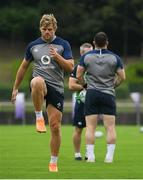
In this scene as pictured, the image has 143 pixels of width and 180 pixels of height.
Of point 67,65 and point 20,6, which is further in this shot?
point 20,6

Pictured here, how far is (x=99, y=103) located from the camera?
15.0 metres

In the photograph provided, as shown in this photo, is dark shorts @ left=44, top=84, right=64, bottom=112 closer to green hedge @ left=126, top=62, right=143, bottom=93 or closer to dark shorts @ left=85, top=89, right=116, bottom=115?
dark shorts @ left=85, top=89, right=116, bottom=115

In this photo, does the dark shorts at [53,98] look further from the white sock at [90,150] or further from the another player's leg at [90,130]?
the white sock at [90,150]

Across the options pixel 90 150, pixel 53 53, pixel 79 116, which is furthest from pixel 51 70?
pixel 79 116

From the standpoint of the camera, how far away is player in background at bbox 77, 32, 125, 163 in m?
14.9

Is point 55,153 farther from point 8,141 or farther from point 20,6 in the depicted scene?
point 20,6

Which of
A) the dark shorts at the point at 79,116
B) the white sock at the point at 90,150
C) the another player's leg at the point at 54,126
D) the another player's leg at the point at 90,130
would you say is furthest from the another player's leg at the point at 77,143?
the another player's leg at the point at 54,126

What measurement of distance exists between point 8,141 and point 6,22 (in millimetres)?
53389

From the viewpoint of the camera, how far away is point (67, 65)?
1301cm

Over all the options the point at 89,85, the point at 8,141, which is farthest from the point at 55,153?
the point at 8,141

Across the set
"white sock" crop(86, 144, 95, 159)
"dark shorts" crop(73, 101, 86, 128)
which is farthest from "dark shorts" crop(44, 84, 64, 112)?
"dark shorts" crop(73, 101, 86, 128)

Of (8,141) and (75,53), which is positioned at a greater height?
(75,53)

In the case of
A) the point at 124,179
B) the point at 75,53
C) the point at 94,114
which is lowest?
the point at 124,179

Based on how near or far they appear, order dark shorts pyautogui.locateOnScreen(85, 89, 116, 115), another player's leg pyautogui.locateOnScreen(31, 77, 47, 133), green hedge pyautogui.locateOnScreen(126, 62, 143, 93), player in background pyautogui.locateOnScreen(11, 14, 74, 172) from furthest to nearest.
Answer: green hedge pyautogui.locateOnScreen(126, 62, 143, 93), dark shorts pyautogui.locateOnScreen(85, 89, 116, 115), player in background pyautogui.locateOnScreen(11, 14, 74, 172), another player's leg pyautogui.locateOnScreen(31, 77, 47, 133)
